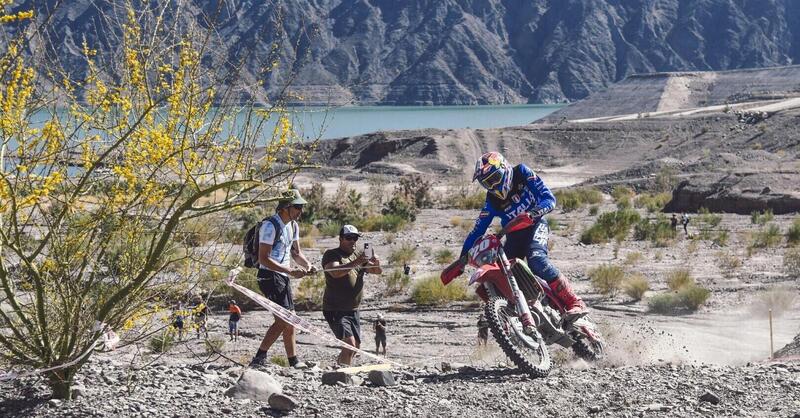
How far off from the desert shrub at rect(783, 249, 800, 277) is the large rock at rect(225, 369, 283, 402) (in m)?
14.1

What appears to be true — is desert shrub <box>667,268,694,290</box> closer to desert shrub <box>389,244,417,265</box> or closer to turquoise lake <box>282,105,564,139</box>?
desert shrub <box>389,244,417,265</box>

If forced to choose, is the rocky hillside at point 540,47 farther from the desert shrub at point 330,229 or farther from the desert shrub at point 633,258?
the desert shrub at point 633,258

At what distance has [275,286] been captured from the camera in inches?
377

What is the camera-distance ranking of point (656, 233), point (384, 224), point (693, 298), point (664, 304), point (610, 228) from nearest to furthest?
point (693, 298)
point (664, 304)
point (656, 233)
point (610, 228)
point (384, 224)

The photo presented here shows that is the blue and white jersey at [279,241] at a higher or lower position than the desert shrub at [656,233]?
higher

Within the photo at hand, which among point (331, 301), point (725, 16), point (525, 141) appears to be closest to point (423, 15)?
point (725, 16)

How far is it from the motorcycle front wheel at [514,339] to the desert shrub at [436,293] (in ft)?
30.0

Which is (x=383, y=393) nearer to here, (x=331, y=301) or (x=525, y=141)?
(x=331, y=301)

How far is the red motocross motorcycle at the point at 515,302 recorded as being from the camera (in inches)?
322

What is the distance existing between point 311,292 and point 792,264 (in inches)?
334

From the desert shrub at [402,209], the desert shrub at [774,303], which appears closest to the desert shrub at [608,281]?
the desert shrub at [774,303]

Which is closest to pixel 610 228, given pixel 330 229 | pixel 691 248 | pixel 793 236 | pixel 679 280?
pixel 691 248

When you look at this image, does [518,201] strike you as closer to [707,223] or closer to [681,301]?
[681,301]

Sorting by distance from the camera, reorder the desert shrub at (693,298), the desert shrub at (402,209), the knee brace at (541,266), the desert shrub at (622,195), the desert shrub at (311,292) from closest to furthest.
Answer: the knee brace at (541,266) < the desert shrub at (693,298) < the desert shrub at (311,292) < the desert shrub at (402,209) < the desert shrub at (622,195)
